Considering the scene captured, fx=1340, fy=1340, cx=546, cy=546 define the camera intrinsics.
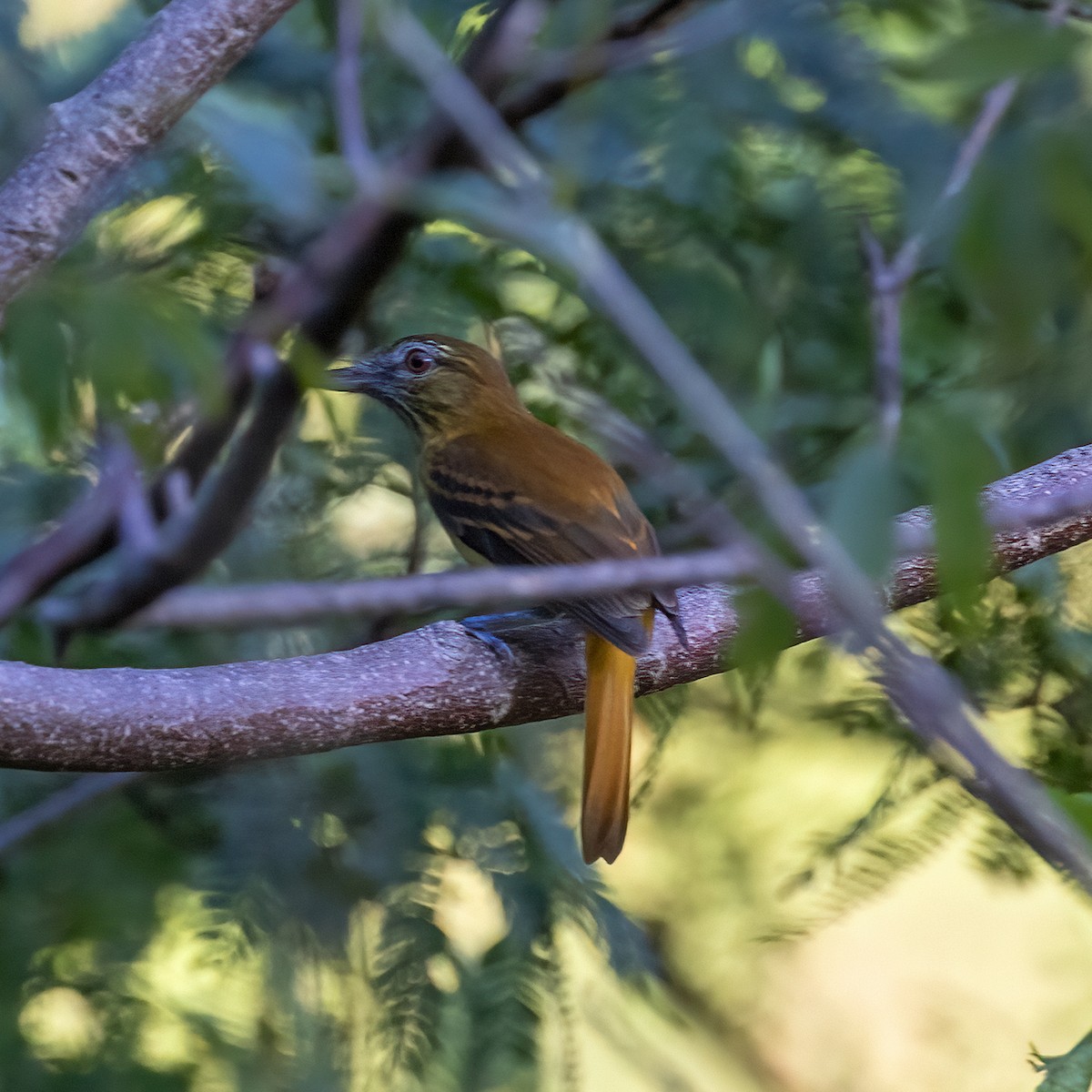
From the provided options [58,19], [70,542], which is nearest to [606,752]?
[70,542]

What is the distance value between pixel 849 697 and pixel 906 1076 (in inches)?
77.5

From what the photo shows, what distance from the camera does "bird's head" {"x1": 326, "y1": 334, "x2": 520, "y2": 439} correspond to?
333 centimetres

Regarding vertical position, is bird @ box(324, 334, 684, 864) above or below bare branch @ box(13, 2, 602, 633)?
below

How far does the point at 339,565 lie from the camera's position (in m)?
3.10

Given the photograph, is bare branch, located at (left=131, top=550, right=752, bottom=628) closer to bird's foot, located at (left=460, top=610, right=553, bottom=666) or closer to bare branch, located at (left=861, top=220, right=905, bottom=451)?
bare branch, located at (left=861, top=220, right=905, bottom=451)

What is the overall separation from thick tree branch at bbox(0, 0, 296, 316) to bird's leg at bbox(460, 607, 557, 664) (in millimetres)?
885

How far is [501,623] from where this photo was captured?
8.64 feet

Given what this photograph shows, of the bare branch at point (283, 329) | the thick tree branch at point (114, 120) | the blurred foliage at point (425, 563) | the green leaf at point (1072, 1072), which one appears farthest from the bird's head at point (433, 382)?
the green leaf at point (1072, 1072)

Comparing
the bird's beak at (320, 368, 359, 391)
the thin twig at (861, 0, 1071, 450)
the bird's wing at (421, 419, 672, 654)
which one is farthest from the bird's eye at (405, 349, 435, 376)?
the thin twig at (861, 0, 1071, 450)

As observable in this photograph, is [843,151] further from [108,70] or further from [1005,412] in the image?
[108,70]

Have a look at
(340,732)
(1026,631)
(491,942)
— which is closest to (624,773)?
(491,942)

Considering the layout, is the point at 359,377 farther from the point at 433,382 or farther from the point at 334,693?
the point at 334,693

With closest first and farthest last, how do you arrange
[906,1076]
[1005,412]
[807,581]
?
[807,581] → [1005,412] → [906,1076]

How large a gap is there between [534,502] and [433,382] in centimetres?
68
